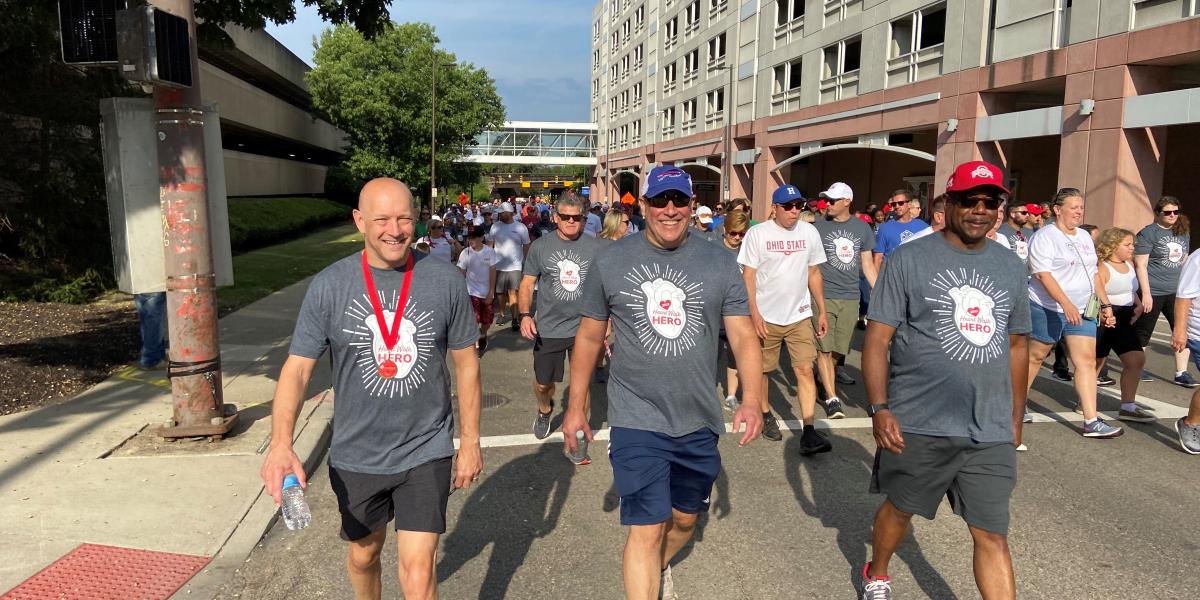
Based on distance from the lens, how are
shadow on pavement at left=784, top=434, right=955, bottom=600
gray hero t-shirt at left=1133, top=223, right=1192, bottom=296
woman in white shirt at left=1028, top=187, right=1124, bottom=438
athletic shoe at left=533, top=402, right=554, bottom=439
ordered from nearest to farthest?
shadow on pavement at left=784, top=434, right=955, bottom=600 → woman in white shirt at left=1028, top=187, right=1124, bottom=438 → athletic shoe at left=533, top=402, right=554, bottom=439 → gray hero t-shirt at left=1133, top=223, right=1192, bottom=296

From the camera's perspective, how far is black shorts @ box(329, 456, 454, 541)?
290 cm

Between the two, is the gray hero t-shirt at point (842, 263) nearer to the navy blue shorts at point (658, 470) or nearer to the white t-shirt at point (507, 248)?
the navy blue shorts at point (658, 470)

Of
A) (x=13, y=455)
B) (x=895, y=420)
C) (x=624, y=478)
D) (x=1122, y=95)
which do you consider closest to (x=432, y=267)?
(x=624, y=478)

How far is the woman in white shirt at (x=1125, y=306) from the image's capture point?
22.1ft

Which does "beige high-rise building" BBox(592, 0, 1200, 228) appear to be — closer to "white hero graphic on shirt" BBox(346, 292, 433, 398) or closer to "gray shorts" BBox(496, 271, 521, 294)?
"gray shorts" BBox(496, 271, 521, 294)

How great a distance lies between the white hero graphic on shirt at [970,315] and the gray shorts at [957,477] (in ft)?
1.20

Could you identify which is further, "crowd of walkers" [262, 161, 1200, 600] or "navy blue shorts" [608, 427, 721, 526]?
"navy blue shorts" [608, 427, 721, 526]

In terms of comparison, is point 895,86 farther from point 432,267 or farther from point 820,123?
point 432,267

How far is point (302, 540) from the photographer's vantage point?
4.32 meters

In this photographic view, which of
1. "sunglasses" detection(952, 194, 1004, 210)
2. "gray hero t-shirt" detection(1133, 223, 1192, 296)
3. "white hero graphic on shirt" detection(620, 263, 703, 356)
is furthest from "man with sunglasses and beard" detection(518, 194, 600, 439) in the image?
"gray hero t-shirt" detection(1133, 223, 1192, 296)

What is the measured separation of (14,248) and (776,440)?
13060 mm

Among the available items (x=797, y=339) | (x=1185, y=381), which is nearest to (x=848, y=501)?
(x=797, y=339)

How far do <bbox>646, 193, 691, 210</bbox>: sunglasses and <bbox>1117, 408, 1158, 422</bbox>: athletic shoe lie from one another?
18.2 ft

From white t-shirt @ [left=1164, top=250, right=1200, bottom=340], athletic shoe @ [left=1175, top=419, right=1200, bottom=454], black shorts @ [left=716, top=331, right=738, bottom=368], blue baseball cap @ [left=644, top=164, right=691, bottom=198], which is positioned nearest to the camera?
blue baseball cap @ [left=644, top=164, right=691, bottom=198]
